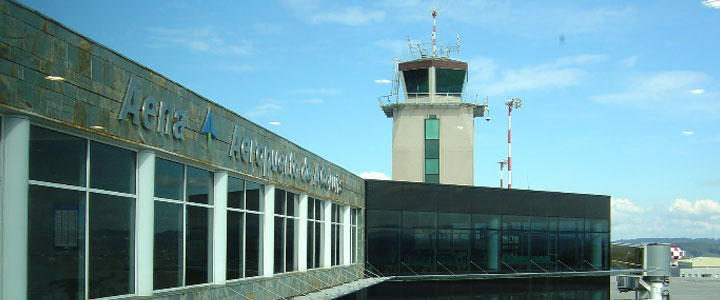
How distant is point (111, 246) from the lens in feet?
47.6

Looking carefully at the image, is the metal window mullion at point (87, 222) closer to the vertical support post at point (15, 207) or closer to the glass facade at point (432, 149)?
the vertical support post at point (15, 207)

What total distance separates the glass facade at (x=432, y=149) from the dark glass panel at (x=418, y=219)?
1329cm

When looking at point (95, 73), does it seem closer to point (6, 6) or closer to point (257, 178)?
point (6, 6)

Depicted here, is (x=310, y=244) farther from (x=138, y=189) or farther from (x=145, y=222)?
(x=138, y=189)

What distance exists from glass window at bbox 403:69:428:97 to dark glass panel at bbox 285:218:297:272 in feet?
94.7

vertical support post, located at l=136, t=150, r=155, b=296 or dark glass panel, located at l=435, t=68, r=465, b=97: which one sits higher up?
dark glass panel, located at l=435, t=68, r=465, b=97

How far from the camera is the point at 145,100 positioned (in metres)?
15.5

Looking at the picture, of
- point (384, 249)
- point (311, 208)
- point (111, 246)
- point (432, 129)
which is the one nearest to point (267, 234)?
point (311, 208)

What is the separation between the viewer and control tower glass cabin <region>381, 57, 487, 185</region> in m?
54.5

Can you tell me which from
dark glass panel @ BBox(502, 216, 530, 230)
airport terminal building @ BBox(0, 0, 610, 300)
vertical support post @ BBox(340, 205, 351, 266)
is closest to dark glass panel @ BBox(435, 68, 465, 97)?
dark glass panel @ BBox(502, 216, 530, 230)

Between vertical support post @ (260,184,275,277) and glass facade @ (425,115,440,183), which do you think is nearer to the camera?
vertical support post @ (260,184,275,277)

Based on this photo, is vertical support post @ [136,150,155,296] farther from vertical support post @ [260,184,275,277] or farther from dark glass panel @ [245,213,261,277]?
vertical support post @ [260,184,275,277]

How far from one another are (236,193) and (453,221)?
72.1 feet

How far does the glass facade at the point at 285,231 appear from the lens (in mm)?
25670
